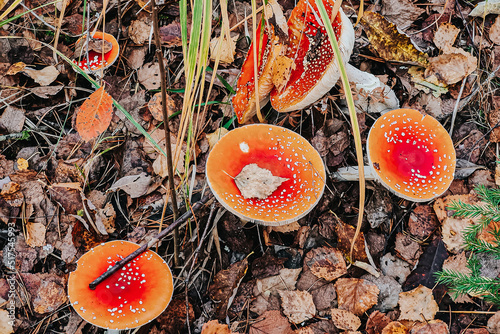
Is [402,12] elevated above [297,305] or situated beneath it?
elevated above

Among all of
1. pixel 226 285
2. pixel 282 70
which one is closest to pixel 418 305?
pixel 226 285

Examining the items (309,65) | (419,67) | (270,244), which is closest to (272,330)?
(270,244)

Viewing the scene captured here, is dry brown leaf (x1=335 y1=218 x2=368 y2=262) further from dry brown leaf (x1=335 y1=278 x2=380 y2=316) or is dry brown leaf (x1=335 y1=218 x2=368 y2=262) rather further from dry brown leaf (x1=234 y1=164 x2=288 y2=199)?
dry brown leaf (x1=234 y1=164 x2=288 y2=199)

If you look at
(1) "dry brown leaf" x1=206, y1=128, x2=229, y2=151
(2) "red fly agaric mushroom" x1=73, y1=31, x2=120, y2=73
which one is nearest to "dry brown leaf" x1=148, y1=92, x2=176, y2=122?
(1) "dry brown leaf" x1=206, y1=128, x2=229, y2=151

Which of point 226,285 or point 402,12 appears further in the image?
point 402,12

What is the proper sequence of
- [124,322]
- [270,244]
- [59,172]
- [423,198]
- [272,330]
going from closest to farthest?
1. [124,322]
2. [423,198]
3. [272,330]
4. [270,244]
5. [59,172]

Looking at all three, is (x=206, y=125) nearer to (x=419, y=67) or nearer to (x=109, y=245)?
(x=109, y=245)

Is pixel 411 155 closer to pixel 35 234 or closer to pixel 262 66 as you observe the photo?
pixel 262 66
